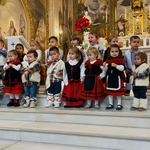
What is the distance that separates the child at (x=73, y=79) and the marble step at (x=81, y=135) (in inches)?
27.2

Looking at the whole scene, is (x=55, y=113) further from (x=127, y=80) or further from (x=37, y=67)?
(x=127, y=80)

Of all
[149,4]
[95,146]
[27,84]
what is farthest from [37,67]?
[149,4]

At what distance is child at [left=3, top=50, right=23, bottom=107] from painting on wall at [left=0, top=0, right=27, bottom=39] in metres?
4.71

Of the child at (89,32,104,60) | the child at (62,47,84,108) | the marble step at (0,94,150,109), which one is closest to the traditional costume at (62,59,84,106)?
the child at (62,47,84,108)

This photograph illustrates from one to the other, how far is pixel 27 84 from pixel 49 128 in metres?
1.36

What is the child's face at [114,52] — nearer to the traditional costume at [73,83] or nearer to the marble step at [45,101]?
the traditional costume at [73,83]

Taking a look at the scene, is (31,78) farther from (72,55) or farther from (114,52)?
(114,52)

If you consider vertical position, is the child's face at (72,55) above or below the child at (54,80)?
above

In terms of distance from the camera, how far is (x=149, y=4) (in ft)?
44.5

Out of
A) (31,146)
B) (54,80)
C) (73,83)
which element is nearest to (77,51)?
(73,83)

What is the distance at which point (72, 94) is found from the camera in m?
3.74

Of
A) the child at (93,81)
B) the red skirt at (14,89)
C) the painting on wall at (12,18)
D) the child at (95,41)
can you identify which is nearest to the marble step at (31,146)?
the child at (93,81)

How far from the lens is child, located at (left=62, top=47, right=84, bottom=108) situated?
3.71 metres

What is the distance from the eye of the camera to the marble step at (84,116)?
9.61 feet
